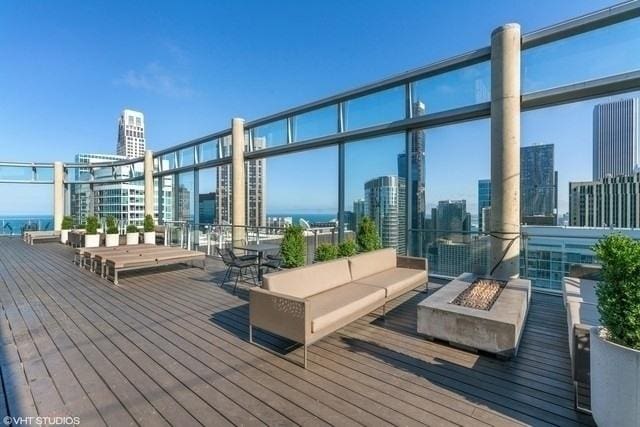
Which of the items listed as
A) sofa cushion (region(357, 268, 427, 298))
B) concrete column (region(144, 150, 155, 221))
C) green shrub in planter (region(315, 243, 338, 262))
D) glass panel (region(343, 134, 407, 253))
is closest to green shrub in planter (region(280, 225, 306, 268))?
green shrub in planter (region(315, 243, 338, 262))

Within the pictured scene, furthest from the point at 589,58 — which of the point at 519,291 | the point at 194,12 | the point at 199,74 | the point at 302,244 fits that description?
the point at 199,74

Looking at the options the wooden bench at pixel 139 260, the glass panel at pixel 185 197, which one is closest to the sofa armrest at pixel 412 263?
the wooden bench at pixel 139 260

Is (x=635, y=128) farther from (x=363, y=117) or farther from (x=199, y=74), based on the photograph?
(x=199, y=74)

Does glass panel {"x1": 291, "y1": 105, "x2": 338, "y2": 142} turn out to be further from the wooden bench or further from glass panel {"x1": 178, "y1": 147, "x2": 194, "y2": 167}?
glass panel {"x1": 178, "y1": 147, "x2": 194, "y2": 167}

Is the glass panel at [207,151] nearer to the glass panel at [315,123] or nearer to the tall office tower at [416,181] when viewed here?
the glass panel at [315,123]

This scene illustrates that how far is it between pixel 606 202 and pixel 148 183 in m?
13.8

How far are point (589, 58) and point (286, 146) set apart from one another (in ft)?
19.4

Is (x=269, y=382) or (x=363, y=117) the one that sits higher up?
(x=363, y=117)

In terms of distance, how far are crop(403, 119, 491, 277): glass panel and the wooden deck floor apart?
5.52ft

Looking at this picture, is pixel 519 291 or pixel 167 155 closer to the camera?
pixel 519 291

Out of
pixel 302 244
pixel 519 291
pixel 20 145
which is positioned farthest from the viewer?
pixel 20 145

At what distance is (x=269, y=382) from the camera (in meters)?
2.32

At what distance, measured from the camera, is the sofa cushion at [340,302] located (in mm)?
2681

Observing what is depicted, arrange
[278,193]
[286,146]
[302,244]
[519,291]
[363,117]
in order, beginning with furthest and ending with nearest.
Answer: [278,193] < [286,146] < [363,117] < [302,244] < [519,291]
